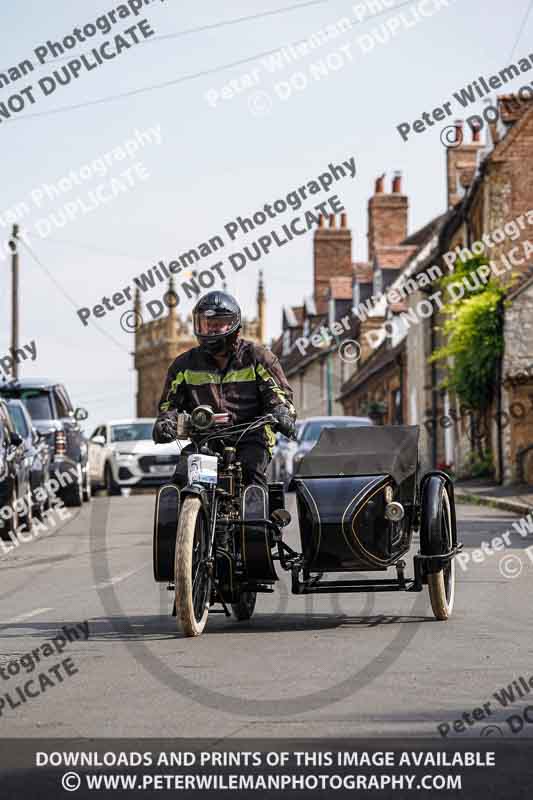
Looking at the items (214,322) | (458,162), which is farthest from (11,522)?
(458,162)

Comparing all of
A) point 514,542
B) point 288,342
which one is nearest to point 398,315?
point 288,342

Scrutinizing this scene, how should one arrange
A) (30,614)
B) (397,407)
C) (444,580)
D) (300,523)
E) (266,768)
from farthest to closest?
(397,407)
(30,614)
(444,580)
(300,523)
(266,768)

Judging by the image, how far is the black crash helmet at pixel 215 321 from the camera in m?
9.20

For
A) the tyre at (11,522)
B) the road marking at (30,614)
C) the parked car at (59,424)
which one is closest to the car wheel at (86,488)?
the parked car at (59,424)

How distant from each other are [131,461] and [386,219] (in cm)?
3513

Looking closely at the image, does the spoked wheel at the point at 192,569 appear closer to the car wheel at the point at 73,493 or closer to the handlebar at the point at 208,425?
the handlebar at the point at 208,425

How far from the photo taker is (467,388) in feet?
120

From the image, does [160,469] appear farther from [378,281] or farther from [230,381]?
[378,281]

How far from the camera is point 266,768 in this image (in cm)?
522

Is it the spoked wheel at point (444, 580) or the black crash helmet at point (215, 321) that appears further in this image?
the spoked wheel at point (444, 580)

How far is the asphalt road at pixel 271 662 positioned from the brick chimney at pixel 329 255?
62.0 metres

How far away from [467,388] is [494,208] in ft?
16.7

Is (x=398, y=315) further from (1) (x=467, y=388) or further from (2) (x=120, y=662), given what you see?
(2) (x=120, y=662)

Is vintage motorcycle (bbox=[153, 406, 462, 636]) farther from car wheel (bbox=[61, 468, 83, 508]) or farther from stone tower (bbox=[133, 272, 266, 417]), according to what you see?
stone tower (bbox=[133, 272, 266, 417])
